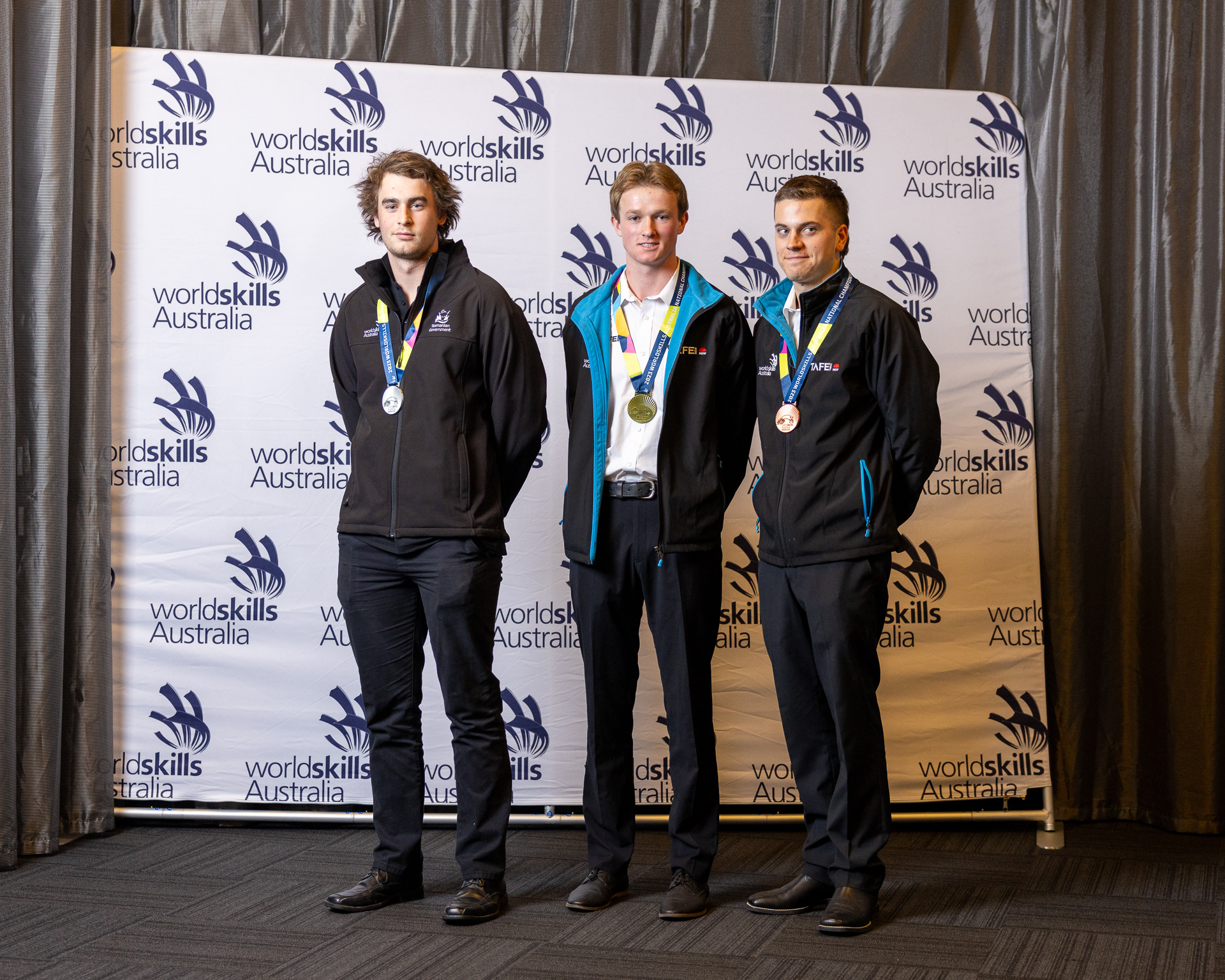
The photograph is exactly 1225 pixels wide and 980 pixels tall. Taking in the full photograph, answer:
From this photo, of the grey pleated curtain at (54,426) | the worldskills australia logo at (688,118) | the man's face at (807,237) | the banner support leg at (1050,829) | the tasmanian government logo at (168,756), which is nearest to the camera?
the man's face at (807,237)

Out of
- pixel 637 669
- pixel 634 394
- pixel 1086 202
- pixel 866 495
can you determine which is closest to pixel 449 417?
pixel 634 394

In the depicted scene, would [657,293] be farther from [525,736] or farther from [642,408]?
[525,736]

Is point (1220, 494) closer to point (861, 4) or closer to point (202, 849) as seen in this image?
point (861, 4)

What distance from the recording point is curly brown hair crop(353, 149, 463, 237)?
261 cm

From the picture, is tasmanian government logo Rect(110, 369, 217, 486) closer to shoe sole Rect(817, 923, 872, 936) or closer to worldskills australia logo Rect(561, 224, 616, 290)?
worldskills australia logo Rect(561, 224, 616, 290)

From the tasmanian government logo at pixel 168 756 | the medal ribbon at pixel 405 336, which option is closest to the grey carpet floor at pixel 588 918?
the tasmanian government logo at pixel 168 756

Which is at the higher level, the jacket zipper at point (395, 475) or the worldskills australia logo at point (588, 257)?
the worldskills australia logo at point (588, 257)

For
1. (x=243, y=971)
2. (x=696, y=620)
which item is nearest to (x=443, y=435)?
(x=696, y=620)

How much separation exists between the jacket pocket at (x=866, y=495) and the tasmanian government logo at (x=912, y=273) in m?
1.21

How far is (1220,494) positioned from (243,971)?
3169mm

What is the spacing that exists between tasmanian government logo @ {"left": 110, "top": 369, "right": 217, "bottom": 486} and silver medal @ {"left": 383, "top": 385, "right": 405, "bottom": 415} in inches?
41.6

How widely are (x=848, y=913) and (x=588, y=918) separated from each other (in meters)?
0.63

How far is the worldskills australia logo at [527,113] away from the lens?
3.43 m

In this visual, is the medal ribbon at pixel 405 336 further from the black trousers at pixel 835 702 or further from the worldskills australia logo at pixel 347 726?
the worldskills australia logo at pixel 347 726
